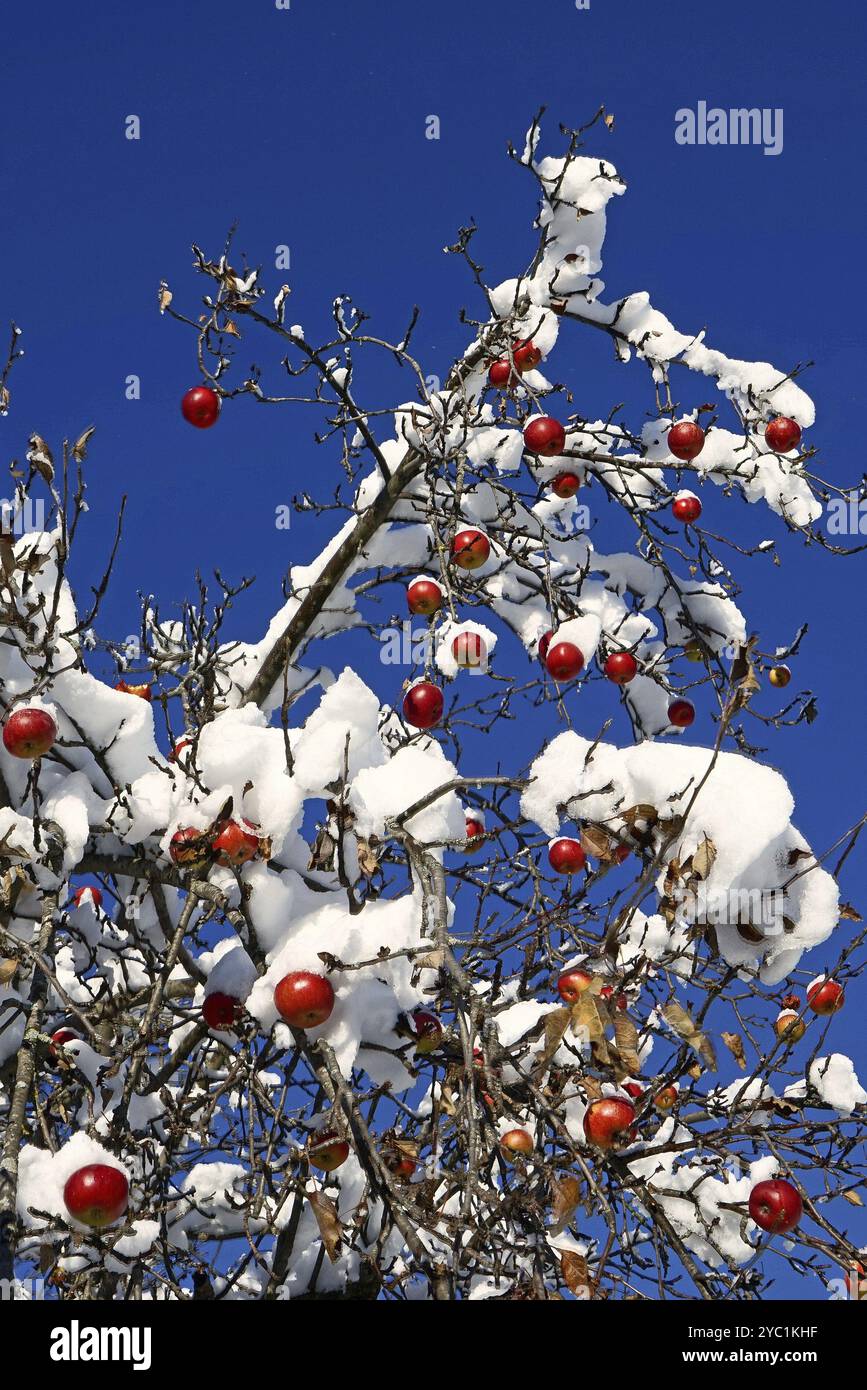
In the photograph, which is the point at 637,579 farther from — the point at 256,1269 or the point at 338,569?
the point at 256,1269

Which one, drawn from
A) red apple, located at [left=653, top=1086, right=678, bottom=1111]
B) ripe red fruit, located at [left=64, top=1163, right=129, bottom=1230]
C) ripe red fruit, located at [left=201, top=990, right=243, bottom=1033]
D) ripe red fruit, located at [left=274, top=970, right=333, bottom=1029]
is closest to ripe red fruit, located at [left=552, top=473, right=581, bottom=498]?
red apple, located at [left=653, top=1086, right=678, bottom=1111]

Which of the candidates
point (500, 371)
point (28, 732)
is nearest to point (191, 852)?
point (28, 732)

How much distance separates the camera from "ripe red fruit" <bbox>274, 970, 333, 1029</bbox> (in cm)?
284

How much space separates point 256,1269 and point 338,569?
347 centimetres

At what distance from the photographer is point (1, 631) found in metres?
3.77

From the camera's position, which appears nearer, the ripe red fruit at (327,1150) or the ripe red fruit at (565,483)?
the ripe red fruit at (327,1150)

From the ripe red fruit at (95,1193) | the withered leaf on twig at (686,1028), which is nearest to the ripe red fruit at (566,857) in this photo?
the withered leaf on twig at (686,1028)

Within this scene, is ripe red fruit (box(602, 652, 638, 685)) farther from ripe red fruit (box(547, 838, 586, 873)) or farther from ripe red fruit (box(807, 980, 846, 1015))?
ripe red fruit (box(807, 980, 846, 1015))

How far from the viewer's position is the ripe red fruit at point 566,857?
4941mm

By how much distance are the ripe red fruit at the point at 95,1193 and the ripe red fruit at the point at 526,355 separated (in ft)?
12.7

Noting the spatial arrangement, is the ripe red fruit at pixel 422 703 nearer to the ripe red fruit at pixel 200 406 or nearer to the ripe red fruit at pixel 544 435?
the ripe red fruit at pixel 544 435

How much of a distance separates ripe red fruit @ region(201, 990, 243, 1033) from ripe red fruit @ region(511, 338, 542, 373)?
10.9 ft

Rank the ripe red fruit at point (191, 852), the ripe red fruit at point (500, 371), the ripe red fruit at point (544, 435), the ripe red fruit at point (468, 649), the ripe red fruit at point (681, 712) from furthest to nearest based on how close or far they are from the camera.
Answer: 1. the ripe red fruit at point (681, 712)
2. the ripe red fruit at point (500, 371)
3. the ripe red fruit at point (544, 435)
4. the ripe red fruit at point (468, 649)
5. the ripe red fruit at point (191, 852)
